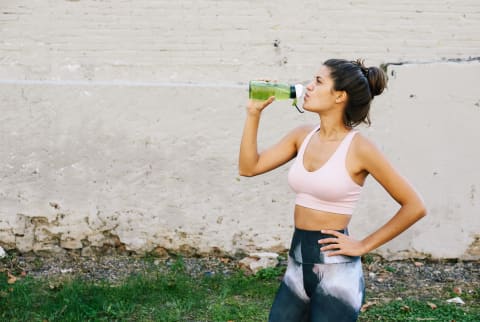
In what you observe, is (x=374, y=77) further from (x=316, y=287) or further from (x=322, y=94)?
(x=316, y=287)

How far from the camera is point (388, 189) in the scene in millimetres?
2758

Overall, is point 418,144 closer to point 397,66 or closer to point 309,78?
point 397,66

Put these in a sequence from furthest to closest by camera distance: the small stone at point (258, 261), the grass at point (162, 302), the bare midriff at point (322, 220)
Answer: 1. the small stone at point (258, 261)
2. the grass at point (162, 302)
3. the bare midriff at point (322, 220)

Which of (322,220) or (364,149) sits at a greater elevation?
(364,149)

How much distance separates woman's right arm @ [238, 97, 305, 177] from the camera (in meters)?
2.98

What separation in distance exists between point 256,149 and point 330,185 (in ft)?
1.48

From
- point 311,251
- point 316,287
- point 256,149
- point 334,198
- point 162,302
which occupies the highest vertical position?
point 256,149

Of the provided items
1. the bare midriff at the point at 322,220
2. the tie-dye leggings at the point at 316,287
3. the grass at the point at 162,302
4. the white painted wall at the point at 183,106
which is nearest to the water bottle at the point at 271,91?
the bare midriff at the point at 322,220

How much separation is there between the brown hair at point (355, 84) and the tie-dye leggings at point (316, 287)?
1.78 feet

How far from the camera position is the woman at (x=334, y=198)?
8.92 ft

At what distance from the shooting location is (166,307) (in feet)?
15.8

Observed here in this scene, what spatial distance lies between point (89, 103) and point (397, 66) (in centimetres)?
256

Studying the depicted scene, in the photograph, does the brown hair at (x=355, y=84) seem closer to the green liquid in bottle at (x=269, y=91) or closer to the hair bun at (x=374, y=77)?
the hair bun at (x=374, y=77)

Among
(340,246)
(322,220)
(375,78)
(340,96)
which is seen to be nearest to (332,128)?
(340,96)
